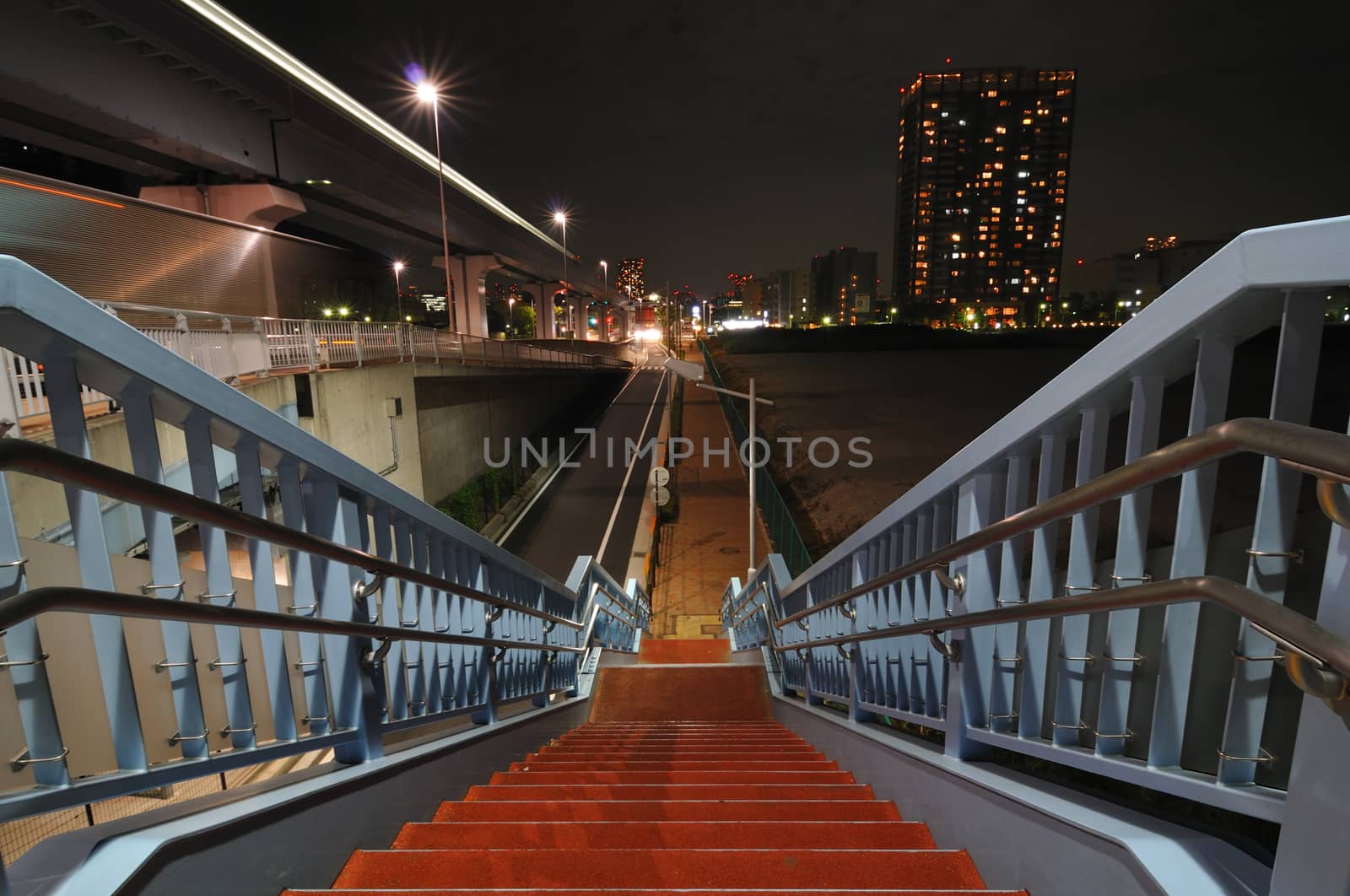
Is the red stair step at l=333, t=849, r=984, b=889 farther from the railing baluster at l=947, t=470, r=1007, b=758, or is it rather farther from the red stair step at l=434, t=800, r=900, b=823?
the red stair step at l=434, t=800, r=900, b=823

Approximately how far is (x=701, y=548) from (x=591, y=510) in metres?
4.49

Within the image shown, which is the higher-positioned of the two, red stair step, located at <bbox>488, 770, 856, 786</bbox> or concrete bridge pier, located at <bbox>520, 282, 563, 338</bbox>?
concrete bridge pier, located at <bbox>520, 282, 563, 338</bbox>

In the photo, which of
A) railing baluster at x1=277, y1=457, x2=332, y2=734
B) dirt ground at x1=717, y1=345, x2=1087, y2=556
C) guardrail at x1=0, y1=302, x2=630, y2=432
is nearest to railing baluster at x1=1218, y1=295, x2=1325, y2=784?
railing baluster at x1=277, y1=457, x2=332, y2=734

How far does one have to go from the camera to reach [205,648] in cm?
202

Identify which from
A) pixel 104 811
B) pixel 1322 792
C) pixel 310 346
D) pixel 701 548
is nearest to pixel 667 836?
pixel 1322 792

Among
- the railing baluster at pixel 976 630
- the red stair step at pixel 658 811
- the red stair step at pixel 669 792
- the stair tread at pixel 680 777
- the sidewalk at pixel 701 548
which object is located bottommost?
the sidewalk at pixel 701 548

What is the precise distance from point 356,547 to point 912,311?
159 meters

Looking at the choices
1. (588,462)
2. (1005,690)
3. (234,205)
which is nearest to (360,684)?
(1005,690)

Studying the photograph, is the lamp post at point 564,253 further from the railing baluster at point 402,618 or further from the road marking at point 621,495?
the railing baluster at point 402,618

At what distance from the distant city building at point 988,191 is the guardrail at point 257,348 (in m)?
144

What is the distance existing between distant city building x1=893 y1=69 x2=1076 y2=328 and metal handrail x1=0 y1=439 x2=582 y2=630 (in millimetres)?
156736

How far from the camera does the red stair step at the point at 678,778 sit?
3.14m

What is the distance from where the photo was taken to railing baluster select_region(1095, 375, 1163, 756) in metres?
1.56

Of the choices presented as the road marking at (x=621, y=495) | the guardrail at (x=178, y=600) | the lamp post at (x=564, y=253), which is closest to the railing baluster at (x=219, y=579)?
the guardrail at (x=178, y=600)
